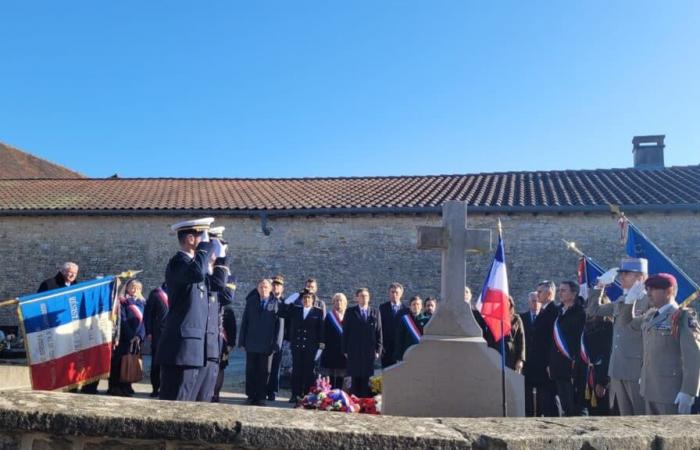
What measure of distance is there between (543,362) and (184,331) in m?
4.62

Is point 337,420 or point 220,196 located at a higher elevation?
point 220,196

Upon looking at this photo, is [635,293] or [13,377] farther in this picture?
[13,377]

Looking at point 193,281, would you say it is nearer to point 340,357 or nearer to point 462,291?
point 462,291

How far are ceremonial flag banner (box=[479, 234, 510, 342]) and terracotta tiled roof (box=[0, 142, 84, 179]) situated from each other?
24.6m

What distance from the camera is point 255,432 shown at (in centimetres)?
218

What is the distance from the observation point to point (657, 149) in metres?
19.0

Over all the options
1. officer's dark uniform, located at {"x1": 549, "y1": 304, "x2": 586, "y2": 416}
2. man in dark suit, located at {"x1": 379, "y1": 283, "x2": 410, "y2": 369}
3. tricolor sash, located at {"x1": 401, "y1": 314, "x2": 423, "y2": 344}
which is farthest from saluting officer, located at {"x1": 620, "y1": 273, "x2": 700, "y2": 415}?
man in dark suit, located at {"x1": 379, "y1": 283, "x2": 410, "y2": 369}

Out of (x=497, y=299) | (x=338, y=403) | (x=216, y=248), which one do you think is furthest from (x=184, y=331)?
(x=497, y=299)

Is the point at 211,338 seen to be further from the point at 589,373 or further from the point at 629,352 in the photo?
the point at 589,373

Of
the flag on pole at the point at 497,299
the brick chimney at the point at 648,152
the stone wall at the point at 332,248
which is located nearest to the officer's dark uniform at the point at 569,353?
the flag on pole at the point at 497,299

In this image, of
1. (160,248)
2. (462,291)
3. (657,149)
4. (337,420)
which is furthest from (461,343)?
(657,149)

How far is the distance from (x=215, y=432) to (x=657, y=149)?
2022 cm

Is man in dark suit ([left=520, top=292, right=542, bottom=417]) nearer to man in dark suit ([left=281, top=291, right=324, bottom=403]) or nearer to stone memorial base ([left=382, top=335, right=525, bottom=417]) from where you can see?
stone memorial base ([left=382, top=335, right=525, bottom=417])

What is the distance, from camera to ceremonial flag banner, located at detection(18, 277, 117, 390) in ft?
20.7
